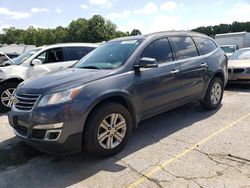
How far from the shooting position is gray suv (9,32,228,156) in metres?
3.89

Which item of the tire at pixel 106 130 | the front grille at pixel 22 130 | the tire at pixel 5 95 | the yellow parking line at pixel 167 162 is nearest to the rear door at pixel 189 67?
the yellow parking line at pixel 167 162

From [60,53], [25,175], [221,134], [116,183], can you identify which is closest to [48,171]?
[25,175]

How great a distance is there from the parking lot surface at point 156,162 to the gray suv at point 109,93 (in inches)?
12.8

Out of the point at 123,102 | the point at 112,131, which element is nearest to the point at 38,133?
the point at 112,131

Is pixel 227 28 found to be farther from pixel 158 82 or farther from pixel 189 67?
pixel 158 82

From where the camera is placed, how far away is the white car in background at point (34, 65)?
760 centimetres

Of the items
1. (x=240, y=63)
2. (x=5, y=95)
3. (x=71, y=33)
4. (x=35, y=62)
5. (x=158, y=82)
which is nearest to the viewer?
(x=158, y=82)

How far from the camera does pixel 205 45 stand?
21.3 feet

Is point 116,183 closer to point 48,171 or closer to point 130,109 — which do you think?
point 48,171

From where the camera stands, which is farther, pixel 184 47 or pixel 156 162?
pixel 184 47

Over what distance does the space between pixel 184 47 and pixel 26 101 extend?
3.16 m

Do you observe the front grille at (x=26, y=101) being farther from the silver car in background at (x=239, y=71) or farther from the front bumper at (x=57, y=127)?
the silver car in background at (x=239, y=71)

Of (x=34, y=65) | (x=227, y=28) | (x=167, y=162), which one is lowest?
(x=167, y=162)

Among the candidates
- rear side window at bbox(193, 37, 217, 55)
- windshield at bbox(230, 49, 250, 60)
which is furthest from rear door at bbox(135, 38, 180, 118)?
windshield at bbox(230, 49, 250, 60)
